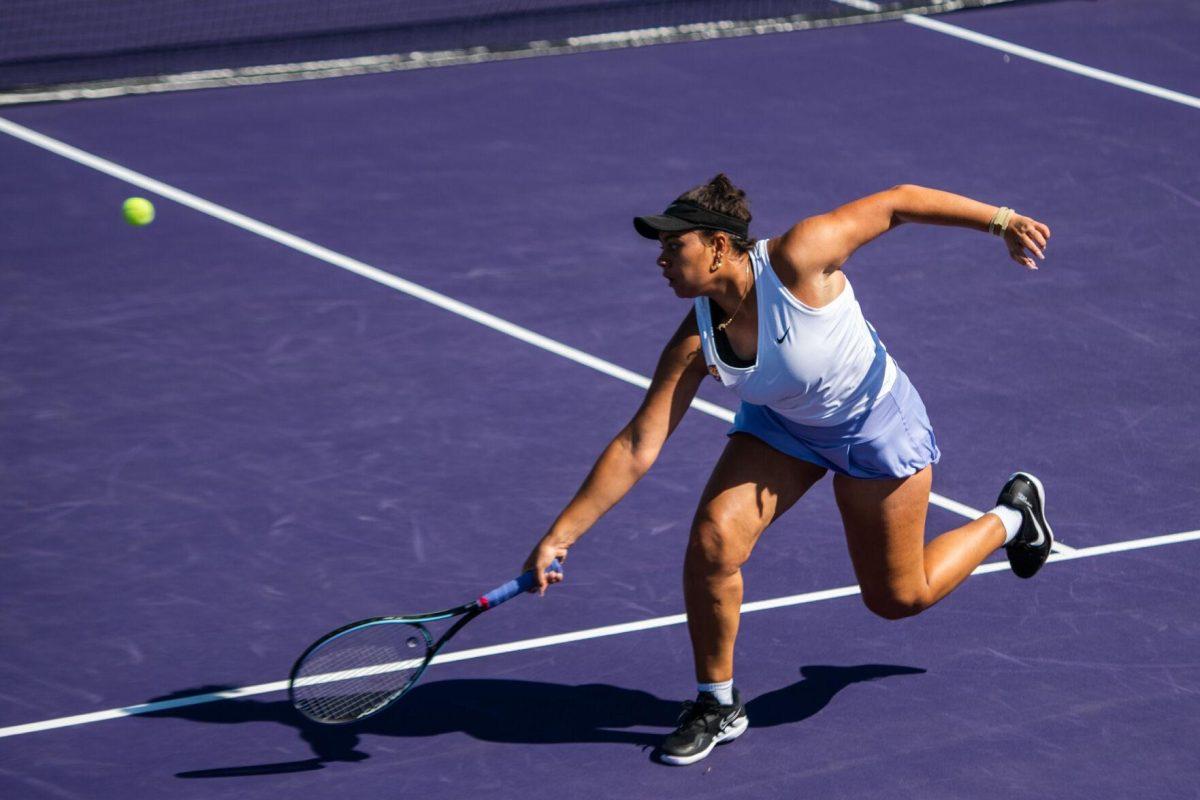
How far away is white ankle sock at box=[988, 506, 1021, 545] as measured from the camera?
6516 mm

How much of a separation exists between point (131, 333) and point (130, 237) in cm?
116

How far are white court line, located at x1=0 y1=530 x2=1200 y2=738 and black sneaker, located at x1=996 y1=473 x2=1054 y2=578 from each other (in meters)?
0.34

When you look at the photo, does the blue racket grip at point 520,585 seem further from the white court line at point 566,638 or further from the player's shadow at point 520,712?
the white court line at point 566,638

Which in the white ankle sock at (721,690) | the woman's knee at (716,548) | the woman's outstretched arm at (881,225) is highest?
the woman's outstretched arm at (881,225)

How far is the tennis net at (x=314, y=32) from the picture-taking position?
1208 cm

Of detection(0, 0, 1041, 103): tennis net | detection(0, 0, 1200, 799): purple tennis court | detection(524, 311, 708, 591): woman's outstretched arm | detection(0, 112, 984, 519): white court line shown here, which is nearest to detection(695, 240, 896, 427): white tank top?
detection(524, 311, 708, 591): woman's outstretched arm

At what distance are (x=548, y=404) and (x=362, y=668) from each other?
2549 millimetres

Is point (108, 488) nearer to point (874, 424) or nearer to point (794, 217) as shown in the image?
point (874, 424)

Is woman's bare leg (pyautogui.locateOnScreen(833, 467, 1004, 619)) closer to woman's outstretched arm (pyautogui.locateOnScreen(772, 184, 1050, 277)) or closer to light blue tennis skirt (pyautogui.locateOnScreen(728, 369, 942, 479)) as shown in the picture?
light blue tennis skirt (pyautogui.locateOnScreen(728, 369, 942, 479))

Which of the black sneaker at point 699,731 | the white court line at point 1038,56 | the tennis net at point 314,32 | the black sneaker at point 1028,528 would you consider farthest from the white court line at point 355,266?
the white court line at point 1038,56

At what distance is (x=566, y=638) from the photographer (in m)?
6.60

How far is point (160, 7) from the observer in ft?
43.5

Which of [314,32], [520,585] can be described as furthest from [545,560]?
[314,32]

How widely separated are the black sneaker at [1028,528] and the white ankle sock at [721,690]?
4.34 ft
